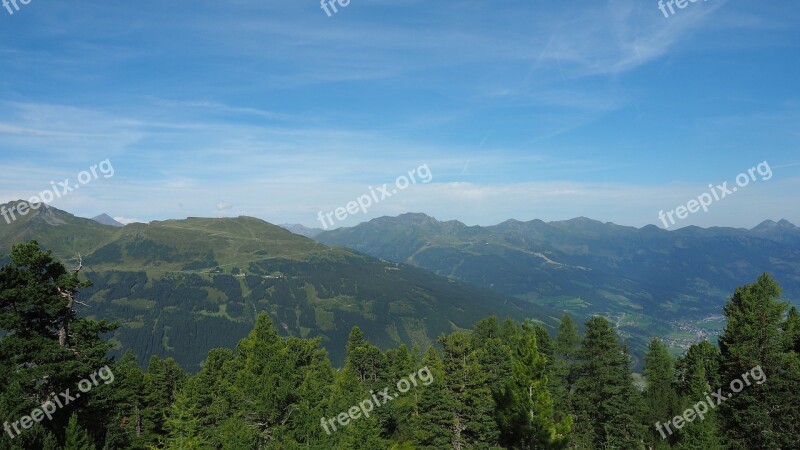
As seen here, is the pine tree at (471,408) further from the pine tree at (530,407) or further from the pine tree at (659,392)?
the pine tree at (659,392)

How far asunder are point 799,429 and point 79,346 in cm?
6073

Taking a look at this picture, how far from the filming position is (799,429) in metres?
41.3

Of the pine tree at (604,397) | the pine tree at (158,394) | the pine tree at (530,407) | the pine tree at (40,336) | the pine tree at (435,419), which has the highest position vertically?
the pine tree at (40,336)

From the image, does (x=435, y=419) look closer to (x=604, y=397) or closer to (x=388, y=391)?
(x=388, y=391)

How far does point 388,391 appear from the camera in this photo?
63875mm

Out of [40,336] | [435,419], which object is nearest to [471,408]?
[435,419]

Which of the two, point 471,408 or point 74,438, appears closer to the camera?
point 74,438

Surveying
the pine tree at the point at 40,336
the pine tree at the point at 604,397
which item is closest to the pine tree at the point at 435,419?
the pine tree at the point at 604,397

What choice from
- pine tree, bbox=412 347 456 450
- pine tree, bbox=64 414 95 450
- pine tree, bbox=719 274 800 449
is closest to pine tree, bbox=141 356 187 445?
pine tree, bbox=64 414 95 450

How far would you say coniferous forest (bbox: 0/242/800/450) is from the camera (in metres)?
28.4

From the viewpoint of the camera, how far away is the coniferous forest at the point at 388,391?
2844 cm

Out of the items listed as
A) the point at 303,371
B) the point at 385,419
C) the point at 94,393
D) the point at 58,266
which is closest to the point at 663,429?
the point at 385,419

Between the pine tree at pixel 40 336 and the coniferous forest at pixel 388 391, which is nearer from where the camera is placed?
the pine tree at pixel 40 336

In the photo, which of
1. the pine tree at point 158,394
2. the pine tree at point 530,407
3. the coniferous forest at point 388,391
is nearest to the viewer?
the pine tree at point 530,407
